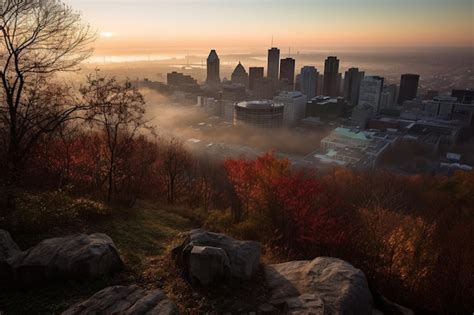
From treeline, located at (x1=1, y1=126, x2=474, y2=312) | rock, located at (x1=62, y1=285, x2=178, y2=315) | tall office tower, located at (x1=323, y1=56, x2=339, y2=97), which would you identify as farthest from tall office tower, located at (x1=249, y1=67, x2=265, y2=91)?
rock, located at (x1=62, y1=285, x2=178, y2=315)

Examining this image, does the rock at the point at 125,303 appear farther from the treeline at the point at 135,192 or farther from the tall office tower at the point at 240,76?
the tall office tower at the point at 240,76

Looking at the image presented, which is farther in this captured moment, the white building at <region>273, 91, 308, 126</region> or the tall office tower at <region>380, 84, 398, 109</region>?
the tall office tower at <region>380, 84, 398, 109</region>

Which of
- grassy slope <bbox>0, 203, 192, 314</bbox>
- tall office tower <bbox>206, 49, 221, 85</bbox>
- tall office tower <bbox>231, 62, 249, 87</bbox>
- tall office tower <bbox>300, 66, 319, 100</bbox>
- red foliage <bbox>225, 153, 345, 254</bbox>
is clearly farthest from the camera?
tall office tower <bbox>231, 62, 249, 87</bbox>

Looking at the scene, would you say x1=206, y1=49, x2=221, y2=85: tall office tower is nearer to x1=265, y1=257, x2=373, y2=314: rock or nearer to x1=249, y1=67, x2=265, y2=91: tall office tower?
x1=249, y1=67, x2=265, y2=91: tall office tower

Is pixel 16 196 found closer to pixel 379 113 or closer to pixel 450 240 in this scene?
pixel 450 240

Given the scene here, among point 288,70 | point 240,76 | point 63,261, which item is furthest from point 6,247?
point 240,76

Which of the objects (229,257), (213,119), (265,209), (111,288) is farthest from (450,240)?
(213,119)

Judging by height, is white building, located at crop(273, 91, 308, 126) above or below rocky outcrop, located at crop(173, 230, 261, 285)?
below
